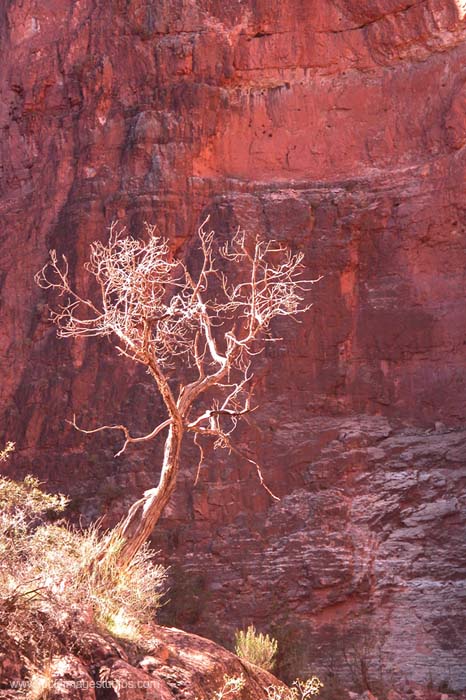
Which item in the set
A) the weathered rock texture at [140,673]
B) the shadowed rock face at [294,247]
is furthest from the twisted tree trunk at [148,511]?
the shadowed rock face at [294,247]

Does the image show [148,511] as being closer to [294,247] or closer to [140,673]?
[140,673]

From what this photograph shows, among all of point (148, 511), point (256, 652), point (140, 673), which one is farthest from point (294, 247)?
point (140, 673)

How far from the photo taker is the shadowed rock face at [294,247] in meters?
16.6

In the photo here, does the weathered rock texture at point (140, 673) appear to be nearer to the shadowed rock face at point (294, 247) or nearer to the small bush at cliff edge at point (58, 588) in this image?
the small bush at cliff edge at point (58, 588)

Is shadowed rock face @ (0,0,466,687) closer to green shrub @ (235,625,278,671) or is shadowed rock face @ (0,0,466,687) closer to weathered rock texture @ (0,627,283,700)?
green shrub @ (235,625,278,671)

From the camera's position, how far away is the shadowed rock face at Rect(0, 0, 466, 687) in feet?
→ 54.4

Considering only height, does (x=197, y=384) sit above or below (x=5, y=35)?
below

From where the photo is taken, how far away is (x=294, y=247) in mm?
19656

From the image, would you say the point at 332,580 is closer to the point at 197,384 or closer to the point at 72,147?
the point at 197,384

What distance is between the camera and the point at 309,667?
15180 millimetres

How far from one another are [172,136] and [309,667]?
11.3 metres

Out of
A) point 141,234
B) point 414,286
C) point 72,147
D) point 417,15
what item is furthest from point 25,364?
point 417,15

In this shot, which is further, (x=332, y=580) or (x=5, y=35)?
(x=5, y=35)

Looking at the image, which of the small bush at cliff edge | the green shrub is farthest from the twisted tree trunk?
the green shrub
